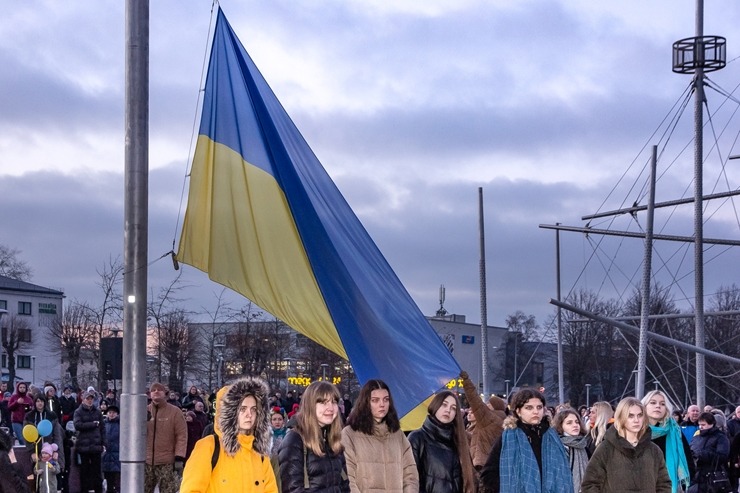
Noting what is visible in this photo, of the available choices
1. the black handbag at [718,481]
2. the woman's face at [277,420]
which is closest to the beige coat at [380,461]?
the woman's face at [277,420]

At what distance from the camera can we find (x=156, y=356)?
2539 inches

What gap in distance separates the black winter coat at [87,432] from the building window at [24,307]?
85.5 m

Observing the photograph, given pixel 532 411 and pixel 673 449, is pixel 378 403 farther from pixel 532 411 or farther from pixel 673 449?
pixel 673 449

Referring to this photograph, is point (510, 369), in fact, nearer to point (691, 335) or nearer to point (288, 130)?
point (691, 335)

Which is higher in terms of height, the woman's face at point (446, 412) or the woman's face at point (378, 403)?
the woman's face at point (378, 403)

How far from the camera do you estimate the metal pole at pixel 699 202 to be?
37.8m

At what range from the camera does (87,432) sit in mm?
22016

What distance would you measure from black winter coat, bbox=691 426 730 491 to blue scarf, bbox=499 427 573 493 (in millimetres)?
10528

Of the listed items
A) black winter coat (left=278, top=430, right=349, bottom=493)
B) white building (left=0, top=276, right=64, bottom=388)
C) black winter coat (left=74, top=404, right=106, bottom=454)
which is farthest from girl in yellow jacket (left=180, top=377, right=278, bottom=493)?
white building (left=0, top=276, right=64, bottom=388)

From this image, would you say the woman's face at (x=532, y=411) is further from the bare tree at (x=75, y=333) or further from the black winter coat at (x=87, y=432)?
the bare tree at (x=75, y=333)

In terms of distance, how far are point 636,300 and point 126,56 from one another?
74.0 metres

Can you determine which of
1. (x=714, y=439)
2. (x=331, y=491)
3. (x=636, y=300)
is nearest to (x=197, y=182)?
(x=331, y=491)

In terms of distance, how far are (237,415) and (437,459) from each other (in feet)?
9.19

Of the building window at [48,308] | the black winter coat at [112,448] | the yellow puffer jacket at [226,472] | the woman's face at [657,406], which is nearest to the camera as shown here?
the yellow puffer jacket at [226,472]
